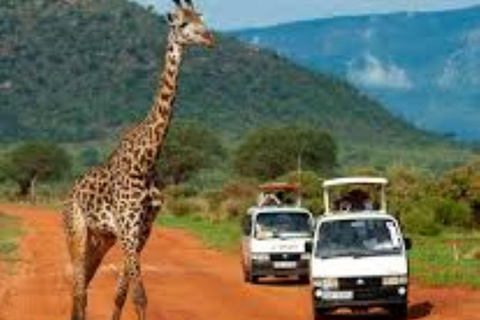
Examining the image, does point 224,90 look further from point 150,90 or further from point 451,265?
point 451,265

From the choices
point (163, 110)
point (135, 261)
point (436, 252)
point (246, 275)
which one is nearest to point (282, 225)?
point (246, 275)

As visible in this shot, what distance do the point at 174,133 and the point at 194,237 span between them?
55.1 meters

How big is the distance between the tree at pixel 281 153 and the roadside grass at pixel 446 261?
5324 centimetres

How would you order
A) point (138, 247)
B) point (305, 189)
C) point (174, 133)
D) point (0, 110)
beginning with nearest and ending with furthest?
1. point (138, 247)
2. point (305, 189)
3. point (174, 133)
4. point (0, 110)

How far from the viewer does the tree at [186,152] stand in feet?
354

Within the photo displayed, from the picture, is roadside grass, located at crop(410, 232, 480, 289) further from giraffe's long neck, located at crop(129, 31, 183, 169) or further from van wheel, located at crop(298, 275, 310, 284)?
giraffe's long neck, located at crop(129, 31, 183, 169)

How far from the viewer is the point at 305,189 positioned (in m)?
67.0

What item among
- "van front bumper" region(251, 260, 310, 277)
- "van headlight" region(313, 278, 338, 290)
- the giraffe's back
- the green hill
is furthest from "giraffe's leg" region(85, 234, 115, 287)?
the green hill

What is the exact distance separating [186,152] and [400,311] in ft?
284

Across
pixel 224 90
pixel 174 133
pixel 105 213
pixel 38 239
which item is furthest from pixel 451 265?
pixel 224 90

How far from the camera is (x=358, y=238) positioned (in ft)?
74.3

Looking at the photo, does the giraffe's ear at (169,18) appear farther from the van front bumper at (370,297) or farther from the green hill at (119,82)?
the green hill at (119,82)

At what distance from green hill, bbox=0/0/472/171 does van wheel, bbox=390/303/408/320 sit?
11084 centimetres

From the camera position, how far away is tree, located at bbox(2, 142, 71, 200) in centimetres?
11112
